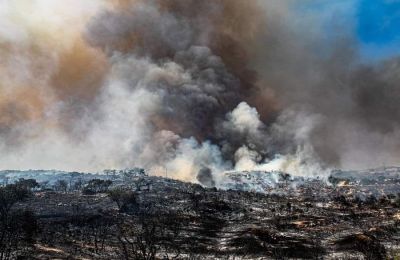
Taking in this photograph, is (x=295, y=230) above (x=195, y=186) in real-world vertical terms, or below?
below

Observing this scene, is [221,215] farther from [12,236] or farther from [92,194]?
[12,236]

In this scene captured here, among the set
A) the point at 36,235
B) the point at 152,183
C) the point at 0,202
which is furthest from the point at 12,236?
the point at 152,183

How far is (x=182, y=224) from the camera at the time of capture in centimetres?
10100

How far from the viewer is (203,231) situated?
317 ft

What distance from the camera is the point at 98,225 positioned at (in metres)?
92.8

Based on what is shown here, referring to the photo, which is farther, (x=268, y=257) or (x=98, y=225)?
(x=98, y=225)

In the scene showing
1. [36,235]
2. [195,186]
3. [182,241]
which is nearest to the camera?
[36,235]

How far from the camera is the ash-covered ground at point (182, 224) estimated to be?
73688 millimetres

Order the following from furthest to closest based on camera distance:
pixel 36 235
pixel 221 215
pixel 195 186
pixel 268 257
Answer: pixel 195 186
pixel 221 215
pixel 36 235
pixel 268 257

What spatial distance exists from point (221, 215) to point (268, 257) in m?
44.5

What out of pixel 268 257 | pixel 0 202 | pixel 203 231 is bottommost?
pixel 268 257

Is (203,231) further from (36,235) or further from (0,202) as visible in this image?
(0,202)

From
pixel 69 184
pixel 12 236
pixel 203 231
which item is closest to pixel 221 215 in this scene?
pixel 203 231

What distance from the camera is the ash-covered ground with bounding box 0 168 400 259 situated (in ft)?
242
